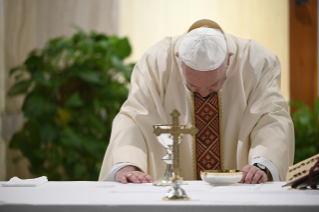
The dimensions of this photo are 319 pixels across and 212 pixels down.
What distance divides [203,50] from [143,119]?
613 mm

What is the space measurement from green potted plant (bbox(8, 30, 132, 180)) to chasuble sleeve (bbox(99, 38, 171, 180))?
6.71 ft

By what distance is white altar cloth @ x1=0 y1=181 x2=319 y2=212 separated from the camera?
1354 mm

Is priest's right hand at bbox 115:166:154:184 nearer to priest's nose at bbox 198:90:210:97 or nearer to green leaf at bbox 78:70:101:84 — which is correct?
priest's nose at bbox 198:90:210:97

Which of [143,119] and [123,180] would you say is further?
[143,119]

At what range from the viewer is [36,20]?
5988 mm

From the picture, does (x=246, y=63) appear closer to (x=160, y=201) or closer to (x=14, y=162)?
(x=160, y=201)

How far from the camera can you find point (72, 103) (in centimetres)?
491

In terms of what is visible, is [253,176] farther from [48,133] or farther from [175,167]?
[48,133]

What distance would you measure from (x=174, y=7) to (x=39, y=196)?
15.8 feet

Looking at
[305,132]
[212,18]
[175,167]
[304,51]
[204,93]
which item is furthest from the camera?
[212,18]

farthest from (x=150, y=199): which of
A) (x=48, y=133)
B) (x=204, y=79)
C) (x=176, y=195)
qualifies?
(x=48, y=133)

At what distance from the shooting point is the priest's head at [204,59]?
256 cm

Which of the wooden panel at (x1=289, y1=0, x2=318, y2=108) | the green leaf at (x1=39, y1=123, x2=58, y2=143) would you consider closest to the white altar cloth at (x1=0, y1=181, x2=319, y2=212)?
the green leaf at (x1=39, y1=123, x2=58, y2=143)

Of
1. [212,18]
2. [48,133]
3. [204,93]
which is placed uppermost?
[212,18]
